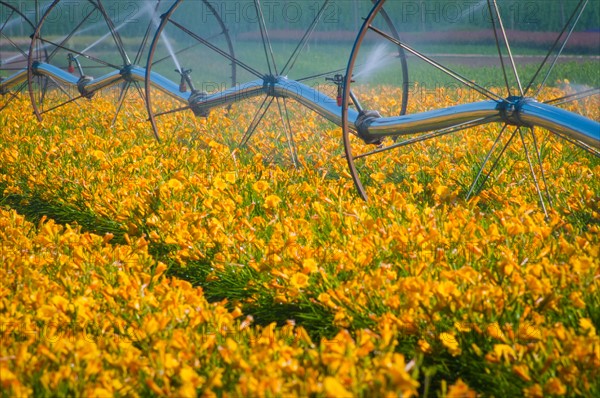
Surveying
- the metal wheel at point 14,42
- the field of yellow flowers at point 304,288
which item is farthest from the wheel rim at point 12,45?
the field of yellow flowers at point 304,288

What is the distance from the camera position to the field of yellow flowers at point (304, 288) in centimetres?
202

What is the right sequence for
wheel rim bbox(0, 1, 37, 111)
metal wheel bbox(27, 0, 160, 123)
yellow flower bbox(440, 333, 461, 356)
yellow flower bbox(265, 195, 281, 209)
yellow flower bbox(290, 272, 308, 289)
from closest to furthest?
yellow flower bbox(440, 333, 461, 356) → yellow flower bbox(290, 272, 308, 289) → yellow flower bbox(265, 195, 281, 209) → metal wheel bbox(27, 0, 160, 123) → wheel rim bbox(0, 1, 37, 111)

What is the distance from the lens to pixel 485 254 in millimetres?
2848

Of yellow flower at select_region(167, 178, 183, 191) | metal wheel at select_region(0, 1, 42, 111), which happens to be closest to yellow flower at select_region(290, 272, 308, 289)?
yellow flower at select_region(167, 178, 183, 191)

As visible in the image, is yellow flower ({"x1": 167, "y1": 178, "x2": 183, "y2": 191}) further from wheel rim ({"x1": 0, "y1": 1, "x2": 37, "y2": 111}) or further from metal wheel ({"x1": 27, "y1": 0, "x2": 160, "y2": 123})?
wheel rim ({"x1": 0, "y1": 1, "x2": 37, "y2": 111})

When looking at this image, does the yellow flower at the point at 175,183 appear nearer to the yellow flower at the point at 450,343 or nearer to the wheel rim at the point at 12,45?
the yellow flower at the point at 450,343

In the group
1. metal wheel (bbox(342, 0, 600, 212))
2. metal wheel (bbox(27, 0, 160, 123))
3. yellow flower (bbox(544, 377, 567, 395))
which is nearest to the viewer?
yellow flower (bbox(544, 377, 567, 395))

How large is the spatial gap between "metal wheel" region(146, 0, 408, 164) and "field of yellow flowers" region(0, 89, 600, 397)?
1.33 m

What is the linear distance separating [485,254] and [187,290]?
3.49 feet

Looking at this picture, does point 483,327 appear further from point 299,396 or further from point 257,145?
point 257,145

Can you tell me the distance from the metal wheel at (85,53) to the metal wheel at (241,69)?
49cm

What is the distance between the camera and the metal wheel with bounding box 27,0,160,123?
7.34 metres

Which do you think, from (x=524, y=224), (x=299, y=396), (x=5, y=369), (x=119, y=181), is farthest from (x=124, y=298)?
(x=119, y=181)

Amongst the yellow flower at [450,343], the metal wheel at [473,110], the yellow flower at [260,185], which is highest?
the metal wheel at [473,110]
